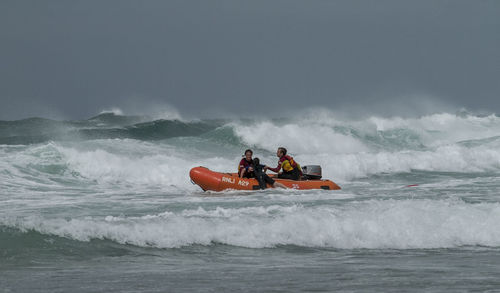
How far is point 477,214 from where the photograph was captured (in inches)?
420

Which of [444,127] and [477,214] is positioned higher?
[444,127]

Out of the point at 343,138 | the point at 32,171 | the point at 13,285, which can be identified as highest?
the point at 343,138

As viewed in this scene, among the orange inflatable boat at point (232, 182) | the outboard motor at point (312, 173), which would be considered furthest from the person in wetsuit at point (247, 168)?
the outboard motor at point (312, 173)

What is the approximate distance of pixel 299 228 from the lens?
9625 mm

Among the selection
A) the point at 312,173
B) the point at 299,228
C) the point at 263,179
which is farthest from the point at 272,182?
the point at 299,228

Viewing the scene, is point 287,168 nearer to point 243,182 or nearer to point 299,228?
point 243,182

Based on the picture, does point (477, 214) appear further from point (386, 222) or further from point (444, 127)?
point (444, 127)

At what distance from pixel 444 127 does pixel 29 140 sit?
2792cm

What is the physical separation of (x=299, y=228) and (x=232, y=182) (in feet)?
19.0

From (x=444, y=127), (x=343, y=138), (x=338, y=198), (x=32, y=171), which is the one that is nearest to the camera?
(x=338, y=198)

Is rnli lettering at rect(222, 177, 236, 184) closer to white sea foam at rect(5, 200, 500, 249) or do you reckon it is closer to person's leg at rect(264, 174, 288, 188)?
person's leg at rect(264, 174, 288, 188)

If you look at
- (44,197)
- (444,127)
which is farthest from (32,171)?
(444,127)

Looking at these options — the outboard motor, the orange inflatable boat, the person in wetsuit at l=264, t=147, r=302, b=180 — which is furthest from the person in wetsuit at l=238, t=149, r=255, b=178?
the outboard motor

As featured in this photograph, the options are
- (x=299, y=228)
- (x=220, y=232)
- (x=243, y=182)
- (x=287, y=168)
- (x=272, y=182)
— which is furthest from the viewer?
(x=287, y=168)
